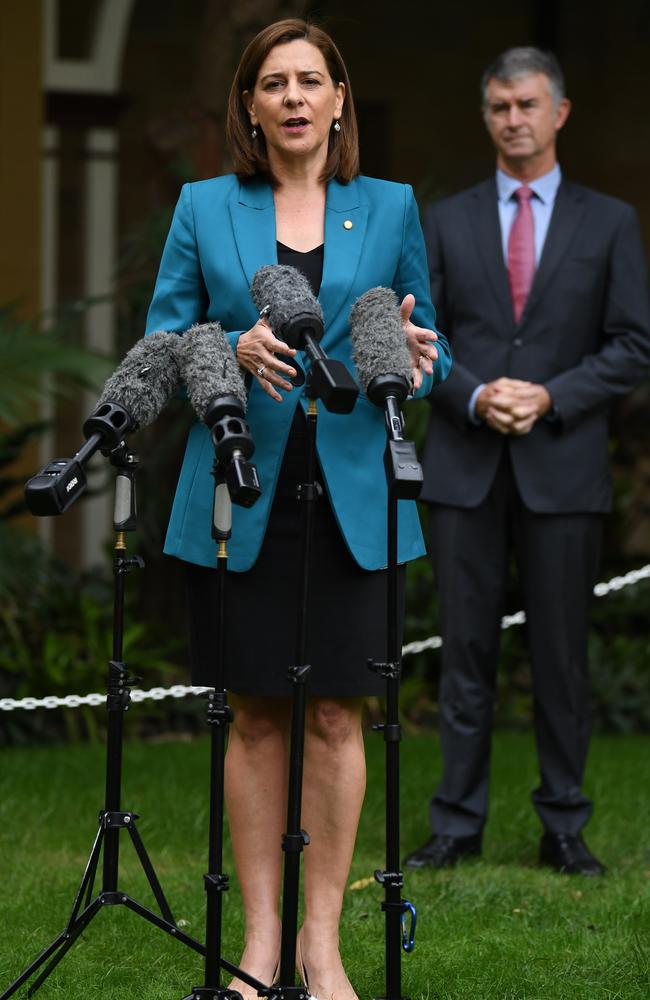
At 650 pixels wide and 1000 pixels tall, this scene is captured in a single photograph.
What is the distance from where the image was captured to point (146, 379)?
3.53 metres

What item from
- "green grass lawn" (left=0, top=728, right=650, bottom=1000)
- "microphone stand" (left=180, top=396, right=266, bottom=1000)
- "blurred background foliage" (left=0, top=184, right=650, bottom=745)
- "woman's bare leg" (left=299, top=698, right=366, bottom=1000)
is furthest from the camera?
"blurred background foliage" (left=0, top=184, right=650, bottom=745)

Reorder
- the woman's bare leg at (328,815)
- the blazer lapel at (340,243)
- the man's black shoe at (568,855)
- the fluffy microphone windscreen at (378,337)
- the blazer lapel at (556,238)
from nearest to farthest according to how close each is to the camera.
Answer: the fluffy microphone windscreen at (378,337)
the blazer lapel at (340,243)
the woman's bare leg at (328,815)
the man's black shoe at (568,855)
the blazer lapel at (556,238)

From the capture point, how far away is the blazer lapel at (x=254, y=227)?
363cm

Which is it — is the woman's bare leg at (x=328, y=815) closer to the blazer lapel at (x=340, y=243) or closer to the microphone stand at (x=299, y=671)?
the microphone stand at (x=299, y=671)

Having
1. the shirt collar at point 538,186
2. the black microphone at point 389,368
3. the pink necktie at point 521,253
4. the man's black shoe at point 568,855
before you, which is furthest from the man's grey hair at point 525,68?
the man's black shoe at point 568,855

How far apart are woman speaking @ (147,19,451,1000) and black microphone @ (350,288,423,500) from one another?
172 mm

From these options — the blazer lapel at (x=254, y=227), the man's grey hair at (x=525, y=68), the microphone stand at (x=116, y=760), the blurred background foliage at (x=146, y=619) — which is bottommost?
the blurred background foliage at (x=146, y=619)

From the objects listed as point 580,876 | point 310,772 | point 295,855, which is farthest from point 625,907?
point 295,855

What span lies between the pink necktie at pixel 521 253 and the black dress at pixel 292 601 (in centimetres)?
168

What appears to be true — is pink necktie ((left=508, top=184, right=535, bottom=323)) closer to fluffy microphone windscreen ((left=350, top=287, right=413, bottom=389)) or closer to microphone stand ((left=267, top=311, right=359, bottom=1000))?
fluffy microphone windscreen ((left=350, top=287, right=413, bottom=389))

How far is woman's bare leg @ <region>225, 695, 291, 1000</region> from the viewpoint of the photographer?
148 inches

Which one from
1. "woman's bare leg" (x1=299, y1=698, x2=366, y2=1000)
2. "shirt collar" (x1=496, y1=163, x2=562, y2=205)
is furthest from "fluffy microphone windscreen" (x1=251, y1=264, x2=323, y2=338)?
"shirt collar" (x1=496, y1=163, x2=562, y2=205)

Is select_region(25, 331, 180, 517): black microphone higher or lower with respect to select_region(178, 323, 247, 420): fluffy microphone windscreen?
lower

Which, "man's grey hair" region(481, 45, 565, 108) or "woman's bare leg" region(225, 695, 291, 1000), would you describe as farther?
"man's grey hair" region(481, 45, 565, 108)
